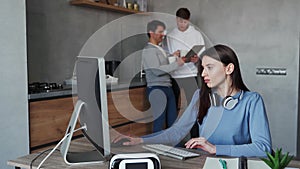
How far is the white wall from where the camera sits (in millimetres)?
2266

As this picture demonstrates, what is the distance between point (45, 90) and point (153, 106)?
137 cm

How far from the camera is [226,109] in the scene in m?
1.82

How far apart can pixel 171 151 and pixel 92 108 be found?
45 centimetres

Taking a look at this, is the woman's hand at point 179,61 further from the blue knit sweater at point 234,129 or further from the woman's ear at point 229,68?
the woman's ear at point 229,68

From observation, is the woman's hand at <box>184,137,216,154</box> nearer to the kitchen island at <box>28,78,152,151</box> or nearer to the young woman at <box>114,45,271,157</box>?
the young woman at <box>114,45,271,157</box>

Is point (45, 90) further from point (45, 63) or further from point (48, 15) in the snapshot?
point (48, 15)

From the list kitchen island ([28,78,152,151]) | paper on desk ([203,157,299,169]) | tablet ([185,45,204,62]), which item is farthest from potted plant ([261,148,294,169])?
tablet ([185,45,204,62])

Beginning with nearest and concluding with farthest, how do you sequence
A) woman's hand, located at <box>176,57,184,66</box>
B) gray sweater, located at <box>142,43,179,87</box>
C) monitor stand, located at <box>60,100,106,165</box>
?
monitor stand, located at <box>60,100,106,165</box> → gray sweater, located at <box>142,43,179,87</box> → woman's hand, located at <box>176,57,184,66</box>

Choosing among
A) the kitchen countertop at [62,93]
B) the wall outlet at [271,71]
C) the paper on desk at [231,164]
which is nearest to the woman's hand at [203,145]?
the paper on desk at [231,164]

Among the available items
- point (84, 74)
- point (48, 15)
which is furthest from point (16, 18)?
point (84, 74)

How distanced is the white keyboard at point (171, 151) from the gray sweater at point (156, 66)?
6.34ft

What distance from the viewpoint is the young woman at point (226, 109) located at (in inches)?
68.2

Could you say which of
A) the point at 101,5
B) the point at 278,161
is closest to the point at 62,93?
the point at 101,5

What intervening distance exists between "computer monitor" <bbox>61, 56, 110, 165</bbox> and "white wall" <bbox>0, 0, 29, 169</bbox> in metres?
0.94
